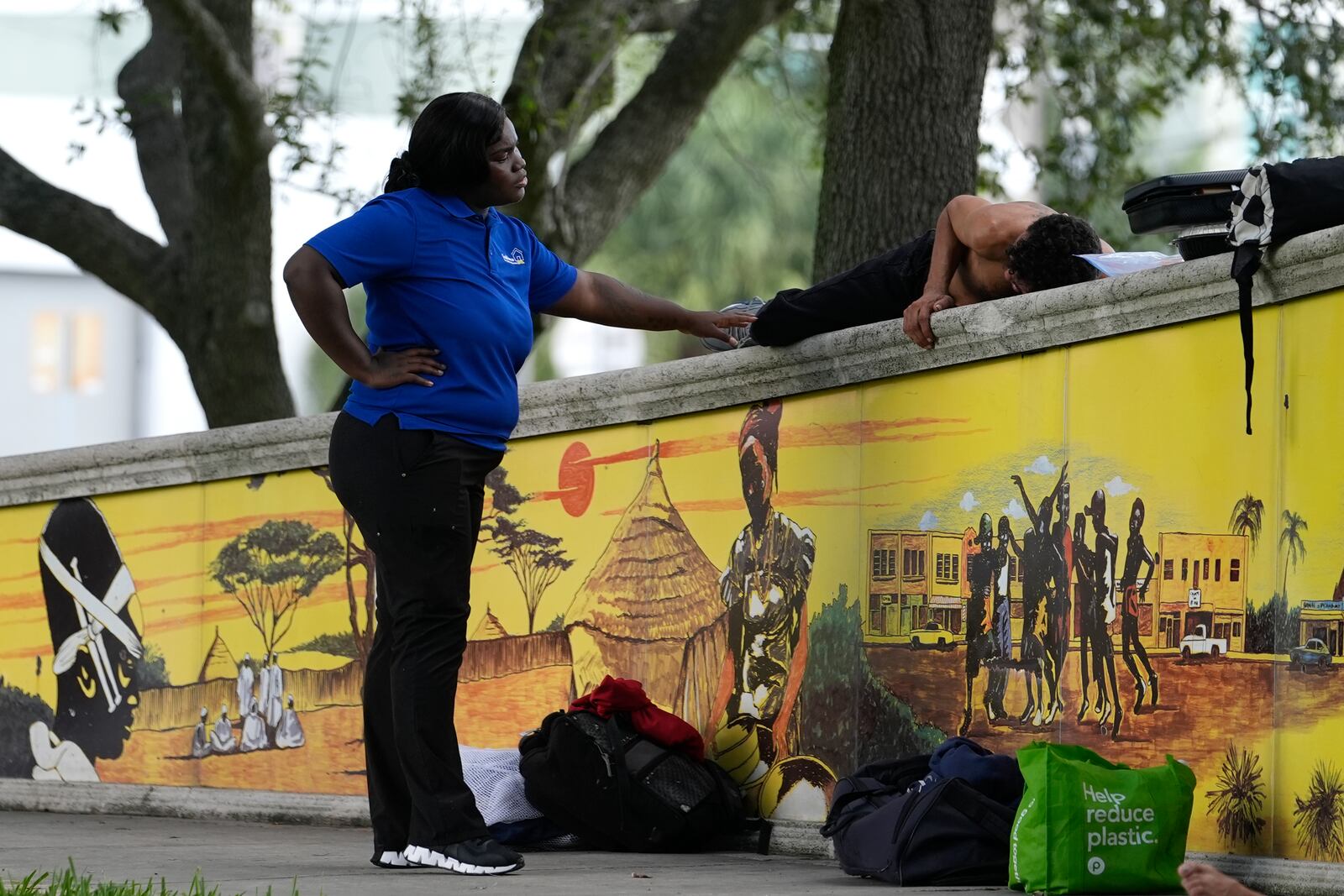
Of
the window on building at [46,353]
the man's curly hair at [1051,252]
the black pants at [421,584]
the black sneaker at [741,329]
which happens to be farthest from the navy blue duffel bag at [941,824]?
the window on building at [46,353]

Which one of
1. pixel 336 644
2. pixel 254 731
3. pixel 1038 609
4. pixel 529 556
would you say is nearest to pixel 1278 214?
pixel 1038 609

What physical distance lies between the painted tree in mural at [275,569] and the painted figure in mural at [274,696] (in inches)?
2.8

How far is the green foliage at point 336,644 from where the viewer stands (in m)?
6.89

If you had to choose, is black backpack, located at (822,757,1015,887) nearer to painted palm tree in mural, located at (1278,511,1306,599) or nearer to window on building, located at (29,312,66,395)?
painted palm tree in mural, located at (1278,511,1306,599)

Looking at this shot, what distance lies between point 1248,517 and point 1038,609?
704 mm

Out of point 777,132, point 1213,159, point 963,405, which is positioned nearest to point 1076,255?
point 963,405

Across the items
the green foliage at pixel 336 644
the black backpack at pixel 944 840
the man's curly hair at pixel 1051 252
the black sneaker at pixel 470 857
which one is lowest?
the black sneaker at pixel 470 857

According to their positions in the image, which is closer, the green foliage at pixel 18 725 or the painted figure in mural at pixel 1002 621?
the painted figure in mural at pixel 1002 621

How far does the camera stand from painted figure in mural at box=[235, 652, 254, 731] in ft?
23.5

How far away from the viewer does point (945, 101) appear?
764 centimetres

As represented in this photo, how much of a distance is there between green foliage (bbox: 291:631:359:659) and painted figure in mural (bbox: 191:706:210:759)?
58cm

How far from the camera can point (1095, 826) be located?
4.05 meters

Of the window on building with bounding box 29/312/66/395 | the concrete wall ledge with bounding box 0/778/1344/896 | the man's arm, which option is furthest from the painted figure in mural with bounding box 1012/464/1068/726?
the window on building with bounding box 29/312/66/395

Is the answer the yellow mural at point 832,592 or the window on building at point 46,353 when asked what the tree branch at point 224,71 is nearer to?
the yellow mural at point 832,592
